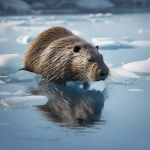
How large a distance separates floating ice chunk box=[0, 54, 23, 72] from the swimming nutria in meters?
0.44

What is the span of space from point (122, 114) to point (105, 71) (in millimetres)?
739

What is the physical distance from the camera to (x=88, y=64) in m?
3.12

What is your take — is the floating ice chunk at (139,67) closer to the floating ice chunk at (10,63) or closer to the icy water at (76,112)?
the icy water at (76,112)

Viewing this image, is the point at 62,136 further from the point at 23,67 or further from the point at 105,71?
the point at 23,67

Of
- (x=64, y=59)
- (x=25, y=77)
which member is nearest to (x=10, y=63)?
(x=25, y=77)

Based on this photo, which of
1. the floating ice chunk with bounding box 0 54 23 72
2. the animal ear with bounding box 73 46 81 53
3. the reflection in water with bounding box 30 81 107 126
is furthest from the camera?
the floating ice chunk with bounding box 0 54 23 72

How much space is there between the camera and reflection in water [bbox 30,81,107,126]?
2234mm

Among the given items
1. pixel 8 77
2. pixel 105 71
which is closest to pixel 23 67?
pixel 8 77

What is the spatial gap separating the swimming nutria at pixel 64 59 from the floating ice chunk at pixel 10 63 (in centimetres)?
44

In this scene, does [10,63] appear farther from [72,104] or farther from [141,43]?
[141,43]

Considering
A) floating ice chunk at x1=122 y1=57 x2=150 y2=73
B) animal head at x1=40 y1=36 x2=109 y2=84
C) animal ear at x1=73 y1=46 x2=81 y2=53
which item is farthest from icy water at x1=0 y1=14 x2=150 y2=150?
animal ear at x1=73 y1=46 x2=81 y2=53

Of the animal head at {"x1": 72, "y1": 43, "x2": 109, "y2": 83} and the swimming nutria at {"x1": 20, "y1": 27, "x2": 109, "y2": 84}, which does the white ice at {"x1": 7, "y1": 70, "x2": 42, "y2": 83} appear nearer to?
the swimming nutria at {"x1": 20, "y1": 27, "x2": 109, "y2": 84}

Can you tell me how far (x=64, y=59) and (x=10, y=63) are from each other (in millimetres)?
1318

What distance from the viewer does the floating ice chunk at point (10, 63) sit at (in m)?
4.15
